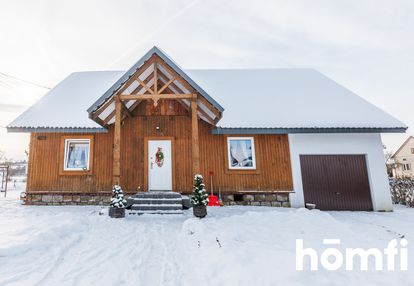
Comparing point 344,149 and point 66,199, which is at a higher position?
point 344,149

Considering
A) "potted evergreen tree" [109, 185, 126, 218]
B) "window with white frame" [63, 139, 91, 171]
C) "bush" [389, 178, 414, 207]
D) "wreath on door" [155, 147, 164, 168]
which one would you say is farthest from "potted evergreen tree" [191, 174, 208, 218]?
"bush" [389, 178, 414, 207]

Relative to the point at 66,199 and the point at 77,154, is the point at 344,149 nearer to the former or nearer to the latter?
the point at 77,154

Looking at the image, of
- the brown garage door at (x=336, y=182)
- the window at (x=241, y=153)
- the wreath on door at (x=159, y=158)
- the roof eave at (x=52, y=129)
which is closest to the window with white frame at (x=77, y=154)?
the roof eave at (x=52, y=129)

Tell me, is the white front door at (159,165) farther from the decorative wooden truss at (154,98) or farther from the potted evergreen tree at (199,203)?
the potted evergreen tree at (199,203)

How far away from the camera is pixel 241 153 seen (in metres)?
10.1

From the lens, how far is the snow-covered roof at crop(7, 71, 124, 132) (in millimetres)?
9469

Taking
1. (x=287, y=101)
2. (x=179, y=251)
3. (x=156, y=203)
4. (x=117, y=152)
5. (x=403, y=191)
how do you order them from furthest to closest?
1. (x=403, y=191)
2. (x=287, y=101)
3. (x=156, y=203)
4. (x=117, y=152)
5. (x=179, y=251)

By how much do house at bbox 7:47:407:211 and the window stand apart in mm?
45

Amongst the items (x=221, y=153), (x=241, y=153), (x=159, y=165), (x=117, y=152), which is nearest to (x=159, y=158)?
(x=159, y=165)

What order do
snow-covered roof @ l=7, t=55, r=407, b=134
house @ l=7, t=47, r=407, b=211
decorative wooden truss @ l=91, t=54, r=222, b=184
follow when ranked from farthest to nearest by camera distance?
house @ l=7, t=47, r=407, b=211 < snow-covered roof @ l=7, t=55, r=407, b=134 < decorative wooden truss @ l=91, t=54, r=222, b=184

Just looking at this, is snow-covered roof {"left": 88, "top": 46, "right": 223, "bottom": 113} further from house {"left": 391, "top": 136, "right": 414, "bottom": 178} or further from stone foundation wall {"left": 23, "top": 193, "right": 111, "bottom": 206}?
house {"left": 391, "top": 136, "right": 414, "bottom": 178}

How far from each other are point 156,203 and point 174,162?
245cm

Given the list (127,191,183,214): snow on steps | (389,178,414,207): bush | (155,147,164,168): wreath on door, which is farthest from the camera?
(389,178,414,207): bush

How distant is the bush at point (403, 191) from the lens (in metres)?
10.9
